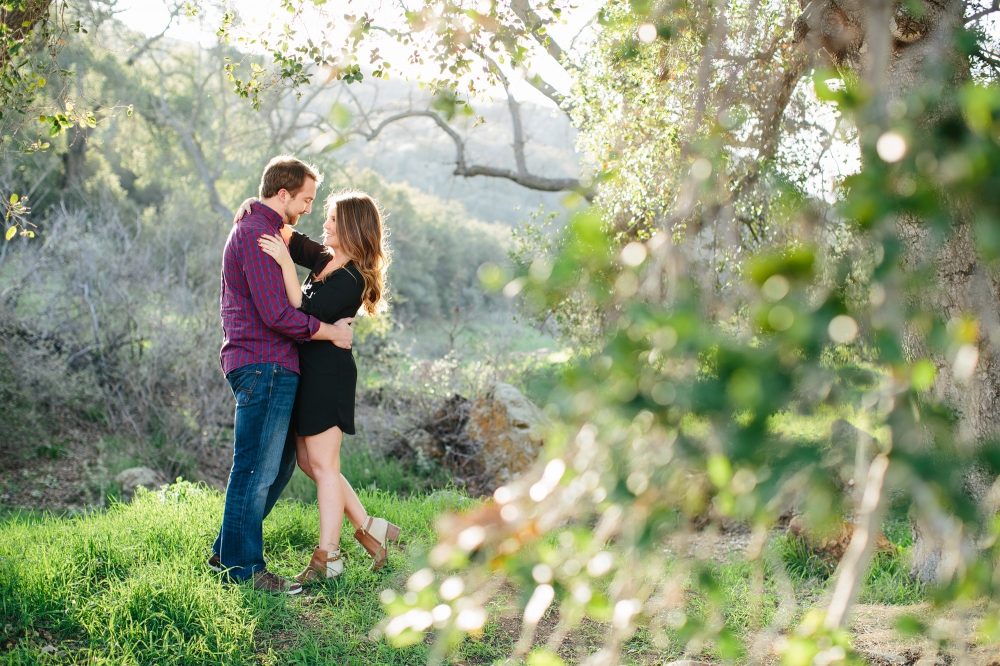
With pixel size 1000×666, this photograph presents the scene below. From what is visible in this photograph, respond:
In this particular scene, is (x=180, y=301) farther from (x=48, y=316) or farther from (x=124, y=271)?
(x=48, y=316)

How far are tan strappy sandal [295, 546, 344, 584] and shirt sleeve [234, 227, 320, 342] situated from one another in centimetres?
127

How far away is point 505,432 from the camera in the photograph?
727 centimetres

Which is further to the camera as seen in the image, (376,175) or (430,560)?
(376,175)

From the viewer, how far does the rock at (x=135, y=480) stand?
743 cm

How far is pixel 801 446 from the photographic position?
1.13m

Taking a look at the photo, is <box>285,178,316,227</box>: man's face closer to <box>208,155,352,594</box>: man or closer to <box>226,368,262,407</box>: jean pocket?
<box>208,155,352,594</box>: man

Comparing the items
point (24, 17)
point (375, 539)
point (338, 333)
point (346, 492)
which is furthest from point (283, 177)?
point (375, 539)

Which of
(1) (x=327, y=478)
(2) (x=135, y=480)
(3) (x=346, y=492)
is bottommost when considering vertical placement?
(2) (x=135, y=480)

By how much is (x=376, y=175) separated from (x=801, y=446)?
2722 cm

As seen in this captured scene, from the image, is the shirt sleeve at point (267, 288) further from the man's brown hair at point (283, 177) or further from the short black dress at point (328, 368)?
the man's brown hair at point (283, 177)

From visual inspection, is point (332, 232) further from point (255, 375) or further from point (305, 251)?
point (255, 375)

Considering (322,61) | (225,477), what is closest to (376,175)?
(225,477)

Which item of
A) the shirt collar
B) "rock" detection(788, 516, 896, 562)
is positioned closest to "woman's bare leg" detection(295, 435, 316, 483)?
the shirt collar

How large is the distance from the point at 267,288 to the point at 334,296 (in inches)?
14.6
